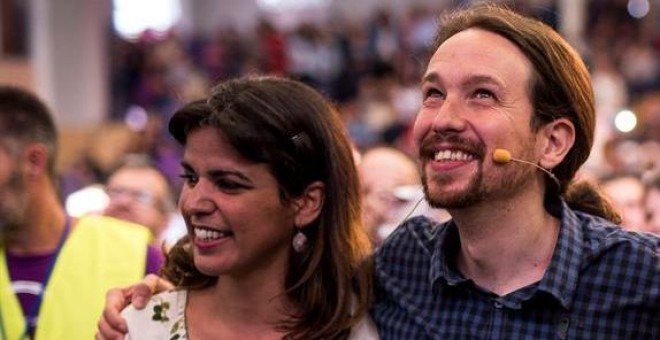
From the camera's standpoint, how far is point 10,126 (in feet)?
13.5

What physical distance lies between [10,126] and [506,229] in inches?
69.4

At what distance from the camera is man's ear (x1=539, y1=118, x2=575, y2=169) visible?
10.2ft

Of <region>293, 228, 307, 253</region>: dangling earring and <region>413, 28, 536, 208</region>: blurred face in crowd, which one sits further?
<region>293, 228, 307, 253</region>: dangling earring

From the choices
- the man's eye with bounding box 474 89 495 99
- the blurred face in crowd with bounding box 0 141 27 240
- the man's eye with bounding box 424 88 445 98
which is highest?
the blurred face in crowd with bounding box 0 141 27 240

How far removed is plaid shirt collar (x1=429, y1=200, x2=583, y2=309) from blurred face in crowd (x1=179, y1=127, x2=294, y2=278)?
0.40m

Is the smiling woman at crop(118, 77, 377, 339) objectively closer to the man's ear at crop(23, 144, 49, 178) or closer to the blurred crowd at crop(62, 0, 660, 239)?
the man's ear at crop(23, 144, 49, 178)

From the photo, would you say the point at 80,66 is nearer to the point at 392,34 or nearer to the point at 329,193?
the point at 392,34

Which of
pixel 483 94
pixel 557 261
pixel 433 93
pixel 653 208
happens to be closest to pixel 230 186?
pixel 433 93

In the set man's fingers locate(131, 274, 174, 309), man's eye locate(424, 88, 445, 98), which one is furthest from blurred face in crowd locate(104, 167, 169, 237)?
man's eye locate(424, 88, 445, 98)

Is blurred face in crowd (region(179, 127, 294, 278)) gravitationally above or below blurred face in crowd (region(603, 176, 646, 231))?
above

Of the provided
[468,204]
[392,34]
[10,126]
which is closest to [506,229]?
[468,204]

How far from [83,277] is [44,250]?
0.16 metres

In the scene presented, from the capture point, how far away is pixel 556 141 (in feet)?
10.3

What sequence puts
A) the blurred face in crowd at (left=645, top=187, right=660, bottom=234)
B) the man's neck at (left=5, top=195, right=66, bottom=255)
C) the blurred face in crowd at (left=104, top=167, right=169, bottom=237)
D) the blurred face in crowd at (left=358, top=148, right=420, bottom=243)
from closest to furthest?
the man's neck at (left=5, top=195, right=66, bottom=255) < the blurred face in crowd at (left=645, top=187, right=660, bottom=234) < the blurred face in crowd at (left=358, top=148, right=420, bottom=243) < the blurred face in crowd at (left=104, top=167, right=169, bottom=237)
